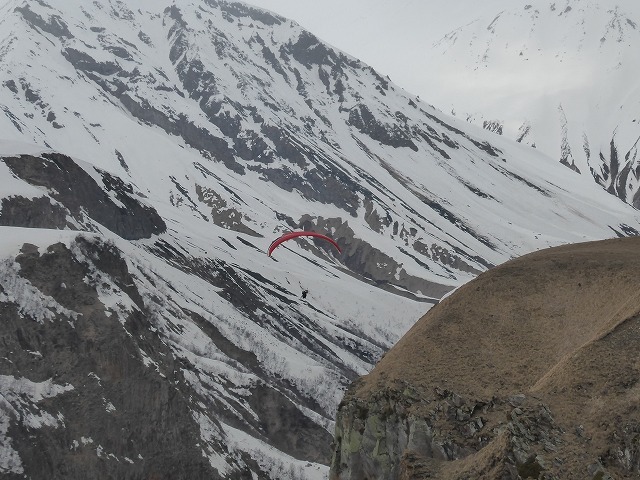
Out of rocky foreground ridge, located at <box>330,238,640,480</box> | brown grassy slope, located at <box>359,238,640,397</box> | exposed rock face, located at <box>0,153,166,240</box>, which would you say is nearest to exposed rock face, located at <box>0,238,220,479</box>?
exposed rock face, located at <box>0,153,166,240</box>

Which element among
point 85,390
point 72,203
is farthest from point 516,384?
point 72,203

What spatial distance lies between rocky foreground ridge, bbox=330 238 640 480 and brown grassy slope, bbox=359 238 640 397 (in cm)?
7

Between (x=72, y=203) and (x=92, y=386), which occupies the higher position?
(x=92, y=386)

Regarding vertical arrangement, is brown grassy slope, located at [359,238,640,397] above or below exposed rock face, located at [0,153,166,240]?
above

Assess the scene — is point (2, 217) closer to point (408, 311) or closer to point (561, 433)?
point (408, 311)

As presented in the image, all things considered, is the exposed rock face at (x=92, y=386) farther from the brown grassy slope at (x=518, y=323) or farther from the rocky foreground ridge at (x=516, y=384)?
the brown grassy slope at (x=518, y=323)

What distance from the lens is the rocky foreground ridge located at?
28719 millimetres

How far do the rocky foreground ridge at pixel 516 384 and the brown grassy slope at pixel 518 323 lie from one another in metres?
0.07

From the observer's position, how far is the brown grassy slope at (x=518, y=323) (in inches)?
1471

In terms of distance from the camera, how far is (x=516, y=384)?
120 ft

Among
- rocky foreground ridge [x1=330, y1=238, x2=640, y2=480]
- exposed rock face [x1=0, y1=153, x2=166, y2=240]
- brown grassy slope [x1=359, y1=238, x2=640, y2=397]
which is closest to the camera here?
rocky foreground ridge [x1=330, y1=238, x2=640, y2=480]

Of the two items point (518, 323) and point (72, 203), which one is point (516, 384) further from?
point (72, 203)

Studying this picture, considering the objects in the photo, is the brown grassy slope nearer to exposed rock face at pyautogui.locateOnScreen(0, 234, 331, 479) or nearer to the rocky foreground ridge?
the rocky foreground ridge

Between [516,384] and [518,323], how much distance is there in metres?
5.12
